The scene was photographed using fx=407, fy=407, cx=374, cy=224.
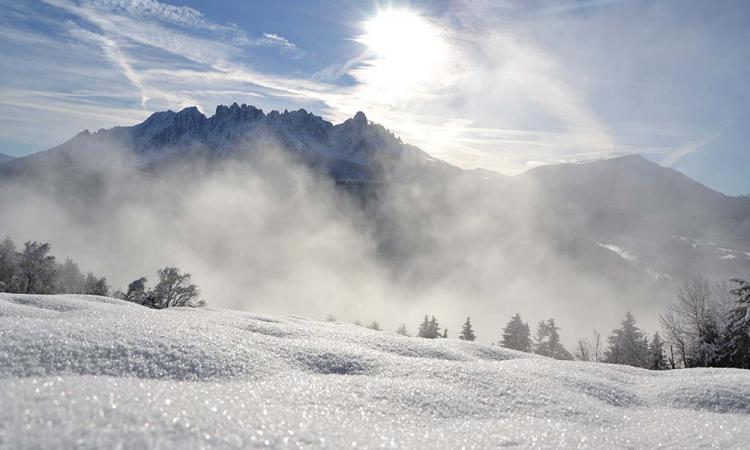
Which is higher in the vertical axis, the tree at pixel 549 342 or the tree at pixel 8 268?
the tree at pixel 8 268

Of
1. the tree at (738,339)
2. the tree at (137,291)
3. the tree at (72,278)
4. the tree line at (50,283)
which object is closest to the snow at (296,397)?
the tree at (738,339)

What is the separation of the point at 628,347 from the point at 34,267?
77630 mm

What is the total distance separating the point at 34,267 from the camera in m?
49.7

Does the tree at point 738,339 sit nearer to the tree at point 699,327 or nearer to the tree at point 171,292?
the tree at point 699,327

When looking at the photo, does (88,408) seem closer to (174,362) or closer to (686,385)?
(174,362)

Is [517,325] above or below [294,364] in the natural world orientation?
below

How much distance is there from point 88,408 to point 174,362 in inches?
88.2

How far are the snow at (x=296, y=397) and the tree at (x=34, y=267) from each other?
53.6 metres

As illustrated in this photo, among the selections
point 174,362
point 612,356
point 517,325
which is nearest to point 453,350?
point 174,362

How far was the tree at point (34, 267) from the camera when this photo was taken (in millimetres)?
49328

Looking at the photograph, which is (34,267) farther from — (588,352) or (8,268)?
(588,352)

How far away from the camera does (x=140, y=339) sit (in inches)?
231

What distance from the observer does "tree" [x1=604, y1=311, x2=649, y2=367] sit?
5163 cm

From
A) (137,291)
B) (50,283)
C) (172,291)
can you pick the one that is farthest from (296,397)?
(50,283)
